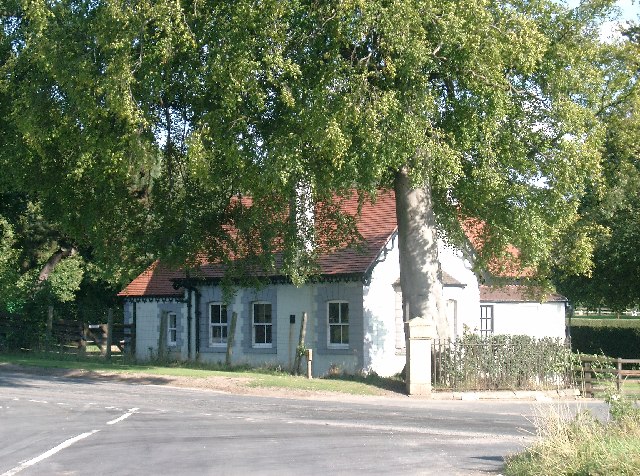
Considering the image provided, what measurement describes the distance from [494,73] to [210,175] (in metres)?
7.25

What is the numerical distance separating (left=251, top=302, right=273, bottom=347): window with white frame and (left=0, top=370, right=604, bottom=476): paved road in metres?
9.38

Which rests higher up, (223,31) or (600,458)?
(223,31)

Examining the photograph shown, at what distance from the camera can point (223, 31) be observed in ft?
65.4

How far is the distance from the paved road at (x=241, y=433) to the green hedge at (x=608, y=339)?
91.4 feet

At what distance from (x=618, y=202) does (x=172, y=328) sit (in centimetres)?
1923

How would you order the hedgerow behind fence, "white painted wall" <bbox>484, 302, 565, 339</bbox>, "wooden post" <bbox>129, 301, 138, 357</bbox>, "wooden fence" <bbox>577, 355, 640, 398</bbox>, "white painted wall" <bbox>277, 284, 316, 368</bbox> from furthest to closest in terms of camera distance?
1. "white painted wall" <bbox>484, 302, 565, 339</bbox>
2. "wooden post" <bbox>129, 301, 138, 357</bbox>
3. "white painted wall" <bbox>277, 284, 316, 368</bbox>
4. "wooden fence" <bbox>577, 355, 640, 398</bbox>
5. the hedgerow behind fence

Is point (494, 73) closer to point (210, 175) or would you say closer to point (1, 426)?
point (210, 175)

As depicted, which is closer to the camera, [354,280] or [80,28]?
[80,28]

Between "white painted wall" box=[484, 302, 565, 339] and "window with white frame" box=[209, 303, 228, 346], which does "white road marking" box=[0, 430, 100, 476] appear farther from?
"white painted wall" box=[484, 302, 565, 339]

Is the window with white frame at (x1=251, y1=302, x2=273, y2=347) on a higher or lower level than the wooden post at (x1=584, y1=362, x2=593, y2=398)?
higher

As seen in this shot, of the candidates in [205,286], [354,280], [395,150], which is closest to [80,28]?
[395,150]

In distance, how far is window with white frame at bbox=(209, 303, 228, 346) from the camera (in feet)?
112

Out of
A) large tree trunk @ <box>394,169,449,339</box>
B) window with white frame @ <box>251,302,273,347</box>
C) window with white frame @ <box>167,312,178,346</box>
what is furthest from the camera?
window with white frame @ <box>167,312,178,346</box>

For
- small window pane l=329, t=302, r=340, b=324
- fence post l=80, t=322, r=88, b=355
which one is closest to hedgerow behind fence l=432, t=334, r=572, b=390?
small window pane l=329, t=302, r=340, b=324
